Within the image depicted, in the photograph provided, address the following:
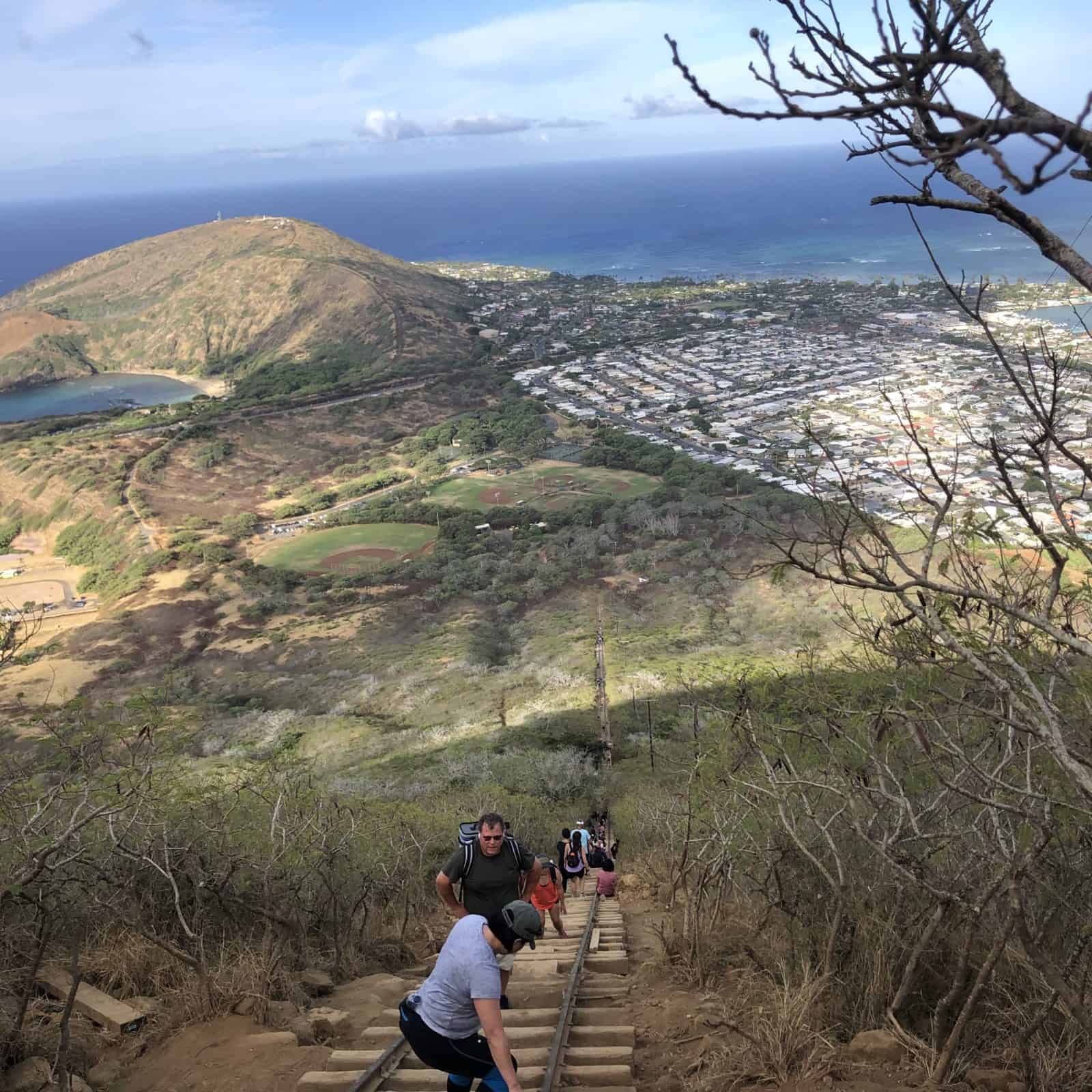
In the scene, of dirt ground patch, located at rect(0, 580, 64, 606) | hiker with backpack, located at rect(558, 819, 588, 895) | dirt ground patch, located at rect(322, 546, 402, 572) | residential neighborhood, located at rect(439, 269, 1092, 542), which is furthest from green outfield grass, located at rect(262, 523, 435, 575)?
hiker with backpack, located at rect(558, 819, 588, 895)

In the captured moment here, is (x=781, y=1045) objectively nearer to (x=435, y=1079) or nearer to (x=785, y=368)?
(x=435, y=1079)

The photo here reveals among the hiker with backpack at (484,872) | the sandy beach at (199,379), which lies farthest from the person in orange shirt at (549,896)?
the sandy beach at (199,379)

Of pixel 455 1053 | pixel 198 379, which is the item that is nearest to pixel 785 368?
pixel 198 379

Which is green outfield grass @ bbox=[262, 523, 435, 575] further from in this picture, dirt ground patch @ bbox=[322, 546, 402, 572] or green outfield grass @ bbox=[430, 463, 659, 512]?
green outfield grass @ bbox=[430, 463, 659, 512]

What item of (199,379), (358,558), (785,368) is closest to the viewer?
(358,558)

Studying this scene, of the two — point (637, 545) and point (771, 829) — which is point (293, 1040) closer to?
point (771, 829)
